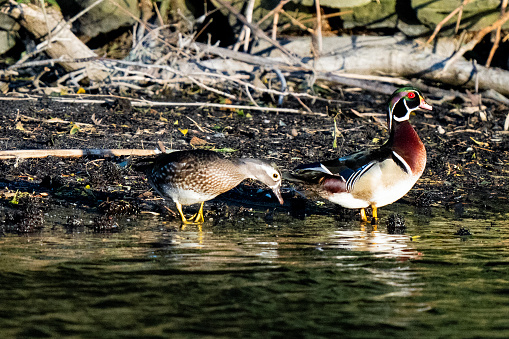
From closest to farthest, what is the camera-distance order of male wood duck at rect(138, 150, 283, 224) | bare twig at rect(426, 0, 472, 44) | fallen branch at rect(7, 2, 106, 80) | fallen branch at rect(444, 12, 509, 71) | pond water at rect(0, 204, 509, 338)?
1. pond water at rect(0, 204, 509, 338)
2. male wood duck at rect(138, 150, 283, 224)
3. fallen branch at rect(7, 2, 106, 80)
4. bare twig at rect(426, 0, 472, 44)
5. fallen branch at rect(444, 12, 509, 71)

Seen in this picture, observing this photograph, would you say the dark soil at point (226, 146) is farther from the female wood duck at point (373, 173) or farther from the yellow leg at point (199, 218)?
the female wood duck at point (373, 173)

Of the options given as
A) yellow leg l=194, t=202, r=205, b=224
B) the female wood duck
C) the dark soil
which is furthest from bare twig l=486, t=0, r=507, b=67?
yellow leg l=194, t=202, r=205, b=224

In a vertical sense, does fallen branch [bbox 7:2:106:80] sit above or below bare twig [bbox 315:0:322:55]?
below

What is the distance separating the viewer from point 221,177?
22.4 feet

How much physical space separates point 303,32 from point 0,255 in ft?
28.9

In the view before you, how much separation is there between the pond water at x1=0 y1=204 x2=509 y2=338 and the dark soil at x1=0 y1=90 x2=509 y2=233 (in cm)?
56

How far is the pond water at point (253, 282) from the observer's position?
4.01 meters

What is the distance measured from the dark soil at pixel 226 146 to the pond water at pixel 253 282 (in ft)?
1.83

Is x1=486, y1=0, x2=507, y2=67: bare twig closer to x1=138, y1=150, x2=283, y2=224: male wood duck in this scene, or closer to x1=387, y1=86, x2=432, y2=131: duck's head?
x1=387, y1=86, x2=432, y2=131: duck's head

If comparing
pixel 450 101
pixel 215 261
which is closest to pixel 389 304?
pixel 215 261

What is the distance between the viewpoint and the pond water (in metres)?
4.01

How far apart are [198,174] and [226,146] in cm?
245

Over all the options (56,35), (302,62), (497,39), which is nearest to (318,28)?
(302,62)

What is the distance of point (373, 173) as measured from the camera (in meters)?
7.01
